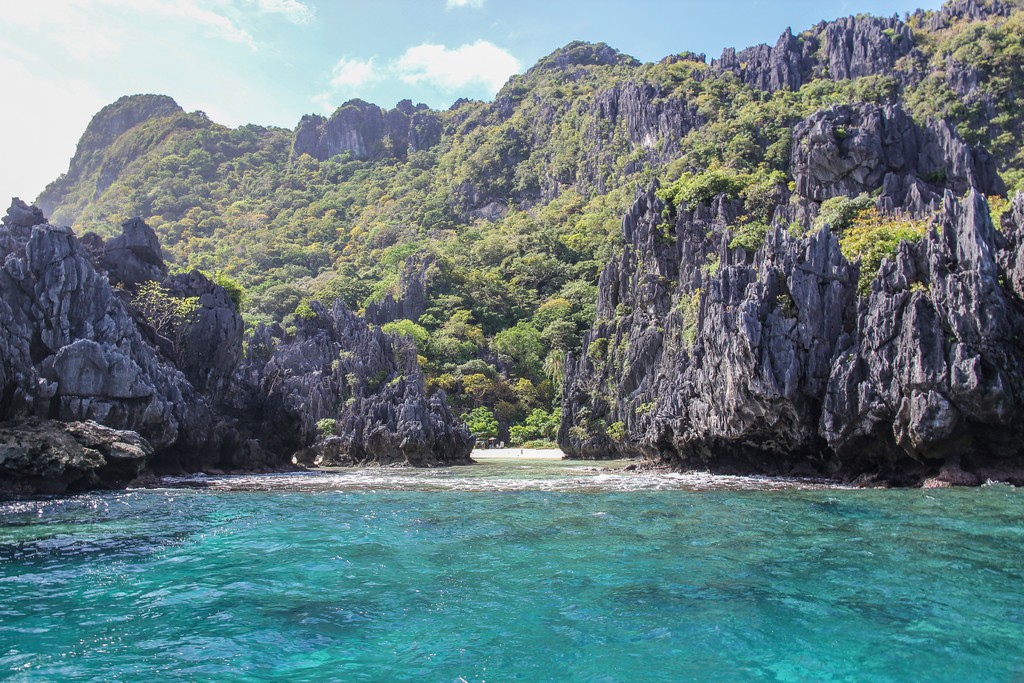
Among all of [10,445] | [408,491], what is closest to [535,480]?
[408,491]

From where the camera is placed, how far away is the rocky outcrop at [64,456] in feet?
76.8

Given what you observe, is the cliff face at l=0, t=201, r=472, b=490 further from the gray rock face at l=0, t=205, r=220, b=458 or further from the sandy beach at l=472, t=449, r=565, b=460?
the sandy beach at l=472, t=449, r=565, b=460

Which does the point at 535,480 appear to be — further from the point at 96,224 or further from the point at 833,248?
the point at 96,224

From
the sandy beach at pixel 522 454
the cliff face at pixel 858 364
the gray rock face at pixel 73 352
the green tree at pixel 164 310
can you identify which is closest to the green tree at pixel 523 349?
the sandy beach at pixel 522 454

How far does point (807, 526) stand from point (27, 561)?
1632cm

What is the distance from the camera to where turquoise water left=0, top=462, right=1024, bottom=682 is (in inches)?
333

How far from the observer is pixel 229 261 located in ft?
417

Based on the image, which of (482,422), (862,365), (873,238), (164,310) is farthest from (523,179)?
(862,365)

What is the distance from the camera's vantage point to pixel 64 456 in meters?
24.0

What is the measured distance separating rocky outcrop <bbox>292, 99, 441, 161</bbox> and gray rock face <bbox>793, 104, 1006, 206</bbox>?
134165 mm

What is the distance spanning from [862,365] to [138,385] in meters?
29.7

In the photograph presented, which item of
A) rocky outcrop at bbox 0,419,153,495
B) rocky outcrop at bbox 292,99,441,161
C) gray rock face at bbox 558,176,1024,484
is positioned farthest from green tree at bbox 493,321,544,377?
rocky outcrop at bbox 292,99,441,161

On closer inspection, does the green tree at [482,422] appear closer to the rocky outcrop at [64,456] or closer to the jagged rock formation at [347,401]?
the jagged rock formation at [347,401]

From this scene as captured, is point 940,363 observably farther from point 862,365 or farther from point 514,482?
point 514,482
